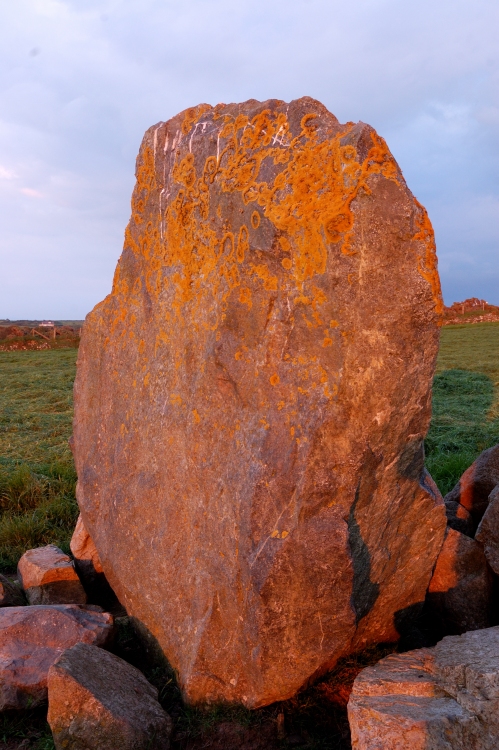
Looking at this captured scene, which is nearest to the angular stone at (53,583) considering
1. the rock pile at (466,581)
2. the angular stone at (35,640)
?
the angular stone at (35,640)

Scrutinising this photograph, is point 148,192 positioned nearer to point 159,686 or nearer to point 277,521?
point 277,521

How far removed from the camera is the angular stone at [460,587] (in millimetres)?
4207

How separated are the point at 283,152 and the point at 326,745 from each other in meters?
3.07

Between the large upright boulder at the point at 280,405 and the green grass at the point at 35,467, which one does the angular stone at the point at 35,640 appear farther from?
the green grass at the point at 35,467

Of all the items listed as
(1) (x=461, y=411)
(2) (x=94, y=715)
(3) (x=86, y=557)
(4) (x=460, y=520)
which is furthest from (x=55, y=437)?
(2) (x=94, y=715)

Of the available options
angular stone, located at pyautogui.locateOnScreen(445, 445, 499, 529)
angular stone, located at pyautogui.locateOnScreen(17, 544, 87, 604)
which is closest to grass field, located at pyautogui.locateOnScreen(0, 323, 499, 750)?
angular stone, located at pyautogui.locateOnScreen(17, 544, 87, 604)

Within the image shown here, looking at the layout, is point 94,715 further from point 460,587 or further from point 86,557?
point 460,587

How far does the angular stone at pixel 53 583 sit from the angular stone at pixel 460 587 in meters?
2.59

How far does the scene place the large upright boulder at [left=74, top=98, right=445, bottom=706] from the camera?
10.5ft

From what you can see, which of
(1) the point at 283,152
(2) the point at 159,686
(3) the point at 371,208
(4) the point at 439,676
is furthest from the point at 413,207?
(2) the point at 159,686

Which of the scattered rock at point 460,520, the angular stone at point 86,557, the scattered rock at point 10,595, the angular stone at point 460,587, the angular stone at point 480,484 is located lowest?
the scattered rock at point 10,595

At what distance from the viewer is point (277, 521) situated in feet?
10.9

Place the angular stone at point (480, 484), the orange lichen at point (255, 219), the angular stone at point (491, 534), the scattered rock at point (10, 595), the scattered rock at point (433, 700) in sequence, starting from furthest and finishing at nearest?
1. the angular stone at point (480, 484)
2. the scattered rock at point (10, 595)
3. the angular stone at point (491, 534)
4. the orange lichen at point (255, 219)
5. the scattered rock at point (433, 700)

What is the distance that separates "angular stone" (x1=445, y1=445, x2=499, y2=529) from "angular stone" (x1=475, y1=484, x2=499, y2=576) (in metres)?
0.82
